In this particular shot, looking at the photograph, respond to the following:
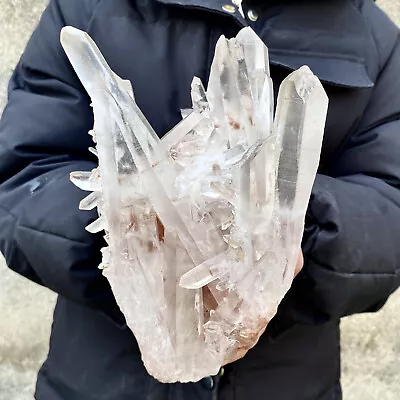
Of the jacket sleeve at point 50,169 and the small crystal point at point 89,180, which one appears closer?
the small crystal point at point 89,180

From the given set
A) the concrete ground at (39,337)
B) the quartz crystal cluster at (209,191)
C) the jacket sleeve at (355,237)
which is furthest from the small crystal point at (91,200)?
the concrete ground at (39,337)

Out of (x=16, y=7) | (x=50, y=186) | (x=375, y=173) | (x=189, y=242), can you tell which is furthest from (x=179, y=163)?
(x=16, y=7)

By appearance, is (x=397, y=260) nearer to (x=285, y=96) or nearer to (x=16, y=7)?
(x=285, y=96)

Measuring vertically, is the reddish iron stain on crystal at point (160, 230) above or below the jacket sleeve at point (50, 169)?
above

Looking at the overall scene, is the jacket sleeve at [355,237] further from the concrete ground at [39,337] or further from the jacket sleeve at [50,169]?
the concrete ground at [39,337]

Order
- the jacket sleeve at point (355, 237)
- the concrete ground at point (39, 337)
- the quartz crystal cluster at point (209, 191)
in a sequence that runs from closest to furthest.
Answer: the quartz crystal cluster at point (209, 191) → the jacket sleeve at point (355, 237) → the concrete ground at point (39, 337)

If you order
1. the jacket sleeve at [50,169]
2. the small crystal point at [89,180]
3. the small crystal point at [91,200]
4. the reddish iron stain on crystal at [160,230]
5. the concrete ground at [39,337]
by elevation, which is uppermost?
the small crystal point at [89,180]

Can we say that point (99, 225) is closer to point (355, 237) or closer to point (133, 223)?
point (133, 223)
